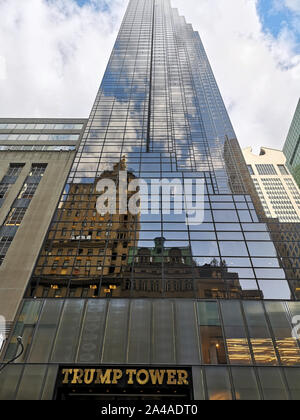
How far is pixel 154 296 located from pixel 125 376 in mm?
5811

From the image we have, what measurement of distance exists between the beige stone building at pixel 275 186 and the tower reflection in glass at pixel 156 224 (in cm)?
9279

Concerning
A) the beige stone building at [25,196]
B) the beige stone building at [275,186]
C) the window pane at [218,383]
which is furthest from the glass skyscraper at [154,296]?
the beige stone building at [275,186]

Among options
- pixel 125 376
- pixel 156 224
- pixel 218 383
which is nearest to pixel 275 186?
pixel 156 224

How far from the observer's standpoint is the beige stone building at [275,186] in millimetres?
130750

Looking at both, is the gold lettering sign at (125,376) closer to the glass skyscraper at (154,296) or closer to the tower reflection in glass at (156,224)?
the glass skyscraper at (154,296)

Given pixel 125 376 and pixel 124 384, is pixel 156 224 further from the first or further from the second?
pixel 124 384

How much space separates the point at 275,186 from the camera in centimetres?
14362

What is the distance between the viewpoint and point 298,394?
15242mm

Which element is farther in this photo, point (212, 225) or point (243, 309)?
point (212, 225)

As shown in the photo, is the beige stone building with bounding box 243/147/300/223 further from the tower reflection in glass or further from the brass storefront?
the brass storefront
